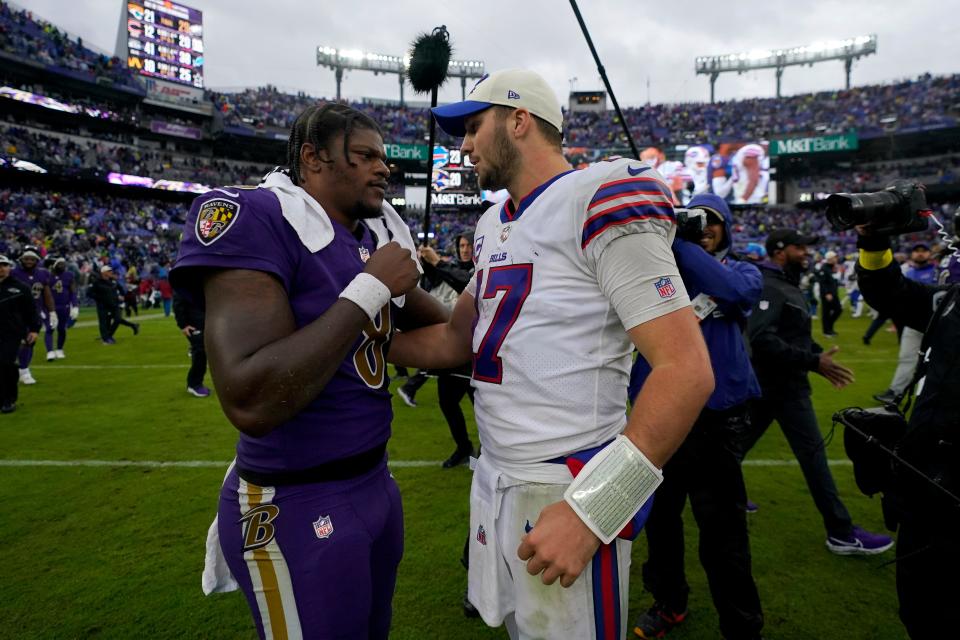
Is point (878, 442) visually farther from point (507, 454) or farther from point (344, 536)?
point (344, 536)

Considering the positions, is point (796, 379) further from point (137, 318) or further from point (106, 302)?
point (137, 318)

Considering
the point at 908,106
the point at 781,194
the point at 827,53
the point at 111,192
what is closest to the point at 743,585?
the point at 111,192

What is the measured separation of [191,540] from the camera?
13.2ft

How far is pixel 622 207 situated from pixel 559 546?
0.87 meters

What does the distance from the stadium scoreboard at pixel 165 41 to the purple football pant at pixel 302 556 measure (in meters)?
53.6

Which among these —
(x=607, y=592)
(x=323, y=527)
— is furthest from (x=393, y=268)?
(x=607, y=592)

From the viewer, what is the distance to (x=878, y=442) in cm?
250

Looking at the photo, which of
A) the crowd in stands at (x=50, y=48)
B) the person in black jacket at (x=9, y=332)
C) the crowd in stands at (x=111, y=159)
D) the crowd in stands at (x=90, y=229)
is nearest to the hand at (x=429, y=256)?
the person in black jacket at (x=9, y=332)

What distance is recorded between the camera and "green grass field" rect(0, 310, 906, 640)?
3.12 m

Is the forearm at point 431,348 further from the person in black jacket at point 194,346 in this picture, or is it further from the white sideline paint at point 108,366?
the white sideline paint at point 108,366

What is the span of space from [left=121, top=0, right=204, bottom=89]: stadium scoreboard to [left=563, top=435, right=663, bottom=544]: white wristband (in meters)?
54.3

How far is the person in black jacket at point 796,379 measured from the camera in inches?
153

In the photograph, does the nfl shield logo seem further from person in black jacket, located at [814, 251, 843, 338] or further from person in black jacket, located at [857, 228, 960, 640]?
person in black jacket, located at [814, 251, 843, 338]

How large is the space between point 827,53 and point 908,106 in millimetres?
12423
